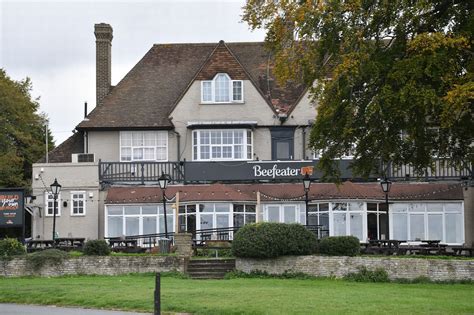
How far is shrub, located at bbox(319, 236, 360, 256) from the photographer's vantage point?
1314 inches

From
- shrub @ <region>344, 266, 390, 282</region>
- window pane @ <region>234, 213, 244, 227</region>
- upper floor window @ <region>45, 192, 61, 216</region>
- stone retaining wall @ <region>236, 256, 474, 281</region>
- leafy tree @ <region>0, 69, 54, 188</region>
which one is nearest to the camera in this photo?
stone retaining wall @ <region>236, 256, 474, 281</region>

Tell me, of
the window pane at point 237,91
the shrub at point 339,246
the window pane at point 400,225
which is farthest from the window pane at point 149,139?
the shrub at point 339,246

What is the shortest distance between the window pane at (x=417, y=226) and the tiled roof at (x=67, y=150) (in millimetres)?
19091

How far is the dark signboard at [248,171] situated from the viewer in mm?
47281

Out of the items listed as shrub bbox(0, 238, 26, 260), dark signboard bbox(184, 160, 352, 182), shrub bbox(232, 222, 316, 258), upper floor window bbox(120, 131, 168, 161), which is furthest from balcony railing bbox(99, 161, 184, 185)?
shrub bbox(232, 222, 316, 258)

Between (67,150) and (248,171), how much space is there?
1121cm

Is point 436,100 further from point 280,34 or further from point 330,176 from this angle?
point 330,176

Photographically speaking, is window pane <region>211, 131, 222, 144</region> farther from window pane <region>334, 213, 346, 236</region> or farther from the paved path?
the paved path

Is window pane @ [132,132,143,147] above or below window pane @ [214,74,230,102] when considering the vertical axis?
below

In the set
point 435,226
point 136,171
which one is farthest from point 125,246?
point 435,226

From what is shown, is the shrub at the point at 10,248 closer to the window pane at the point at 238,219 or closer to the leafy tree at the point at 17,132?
the window pane at the point at 238,219

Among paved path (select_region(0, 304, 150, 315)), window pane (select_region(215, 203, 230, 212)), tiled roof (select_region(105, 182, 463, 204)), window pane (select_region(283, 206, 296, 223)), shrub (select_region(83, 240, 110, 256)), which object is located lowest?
paved path (select_region(0, 304, 150, 315))

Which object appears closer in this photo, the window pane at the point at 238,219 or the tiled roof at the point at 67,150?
the window pane at the point at 238,219

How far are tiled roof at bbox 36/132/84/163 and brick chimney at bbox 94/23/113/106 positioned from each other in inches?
103
